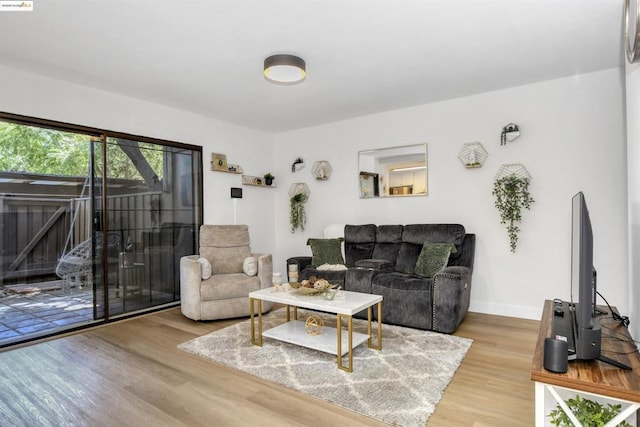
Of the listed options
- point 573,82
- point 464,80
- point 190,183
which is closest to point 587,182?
point 573,82

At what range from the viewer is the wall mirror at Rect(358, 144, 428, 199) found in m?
4.43

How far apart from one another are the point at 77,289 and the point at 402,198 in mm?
3822

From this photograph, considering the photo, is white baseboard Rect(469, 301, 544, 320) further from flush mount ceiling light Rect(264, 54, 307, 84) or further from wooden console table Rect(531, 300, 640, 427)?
flush mount ceiling light Rect(264, 54, 307, 84)

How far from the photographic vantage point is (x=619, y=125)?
130 inches

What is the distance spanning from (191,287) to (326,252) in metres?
1.58

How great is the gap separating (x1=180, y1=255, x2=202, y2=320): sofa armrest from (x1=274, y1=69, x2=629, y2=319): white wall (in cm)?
226

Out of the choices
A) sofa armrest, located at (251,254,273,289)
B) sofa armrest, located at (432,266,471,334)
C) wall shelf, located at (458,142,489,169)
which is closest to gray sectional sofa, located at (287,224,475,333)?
sofa armrest, located at (432,266,471,334)

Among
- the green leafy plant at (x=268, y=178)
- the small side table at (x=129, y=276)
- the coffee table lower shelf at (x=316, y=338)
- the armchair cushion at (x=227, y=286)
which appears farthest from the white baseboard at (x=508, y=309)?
the small side table at (x=129, y=276)

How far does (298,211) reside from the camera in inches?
217

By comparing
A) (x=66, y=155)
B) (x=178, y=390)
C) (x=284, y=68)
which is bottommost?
(x=178, y=390)

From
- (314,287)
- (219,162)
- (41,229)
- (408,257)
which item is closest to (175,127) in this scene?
(219,162)

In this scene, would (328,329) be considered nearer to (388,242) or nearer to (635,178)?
(388,242)

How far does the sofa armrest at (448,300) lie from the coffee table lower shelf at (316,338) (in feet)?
2.73

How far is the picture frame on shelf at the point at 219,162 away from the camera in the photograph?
4848mm
